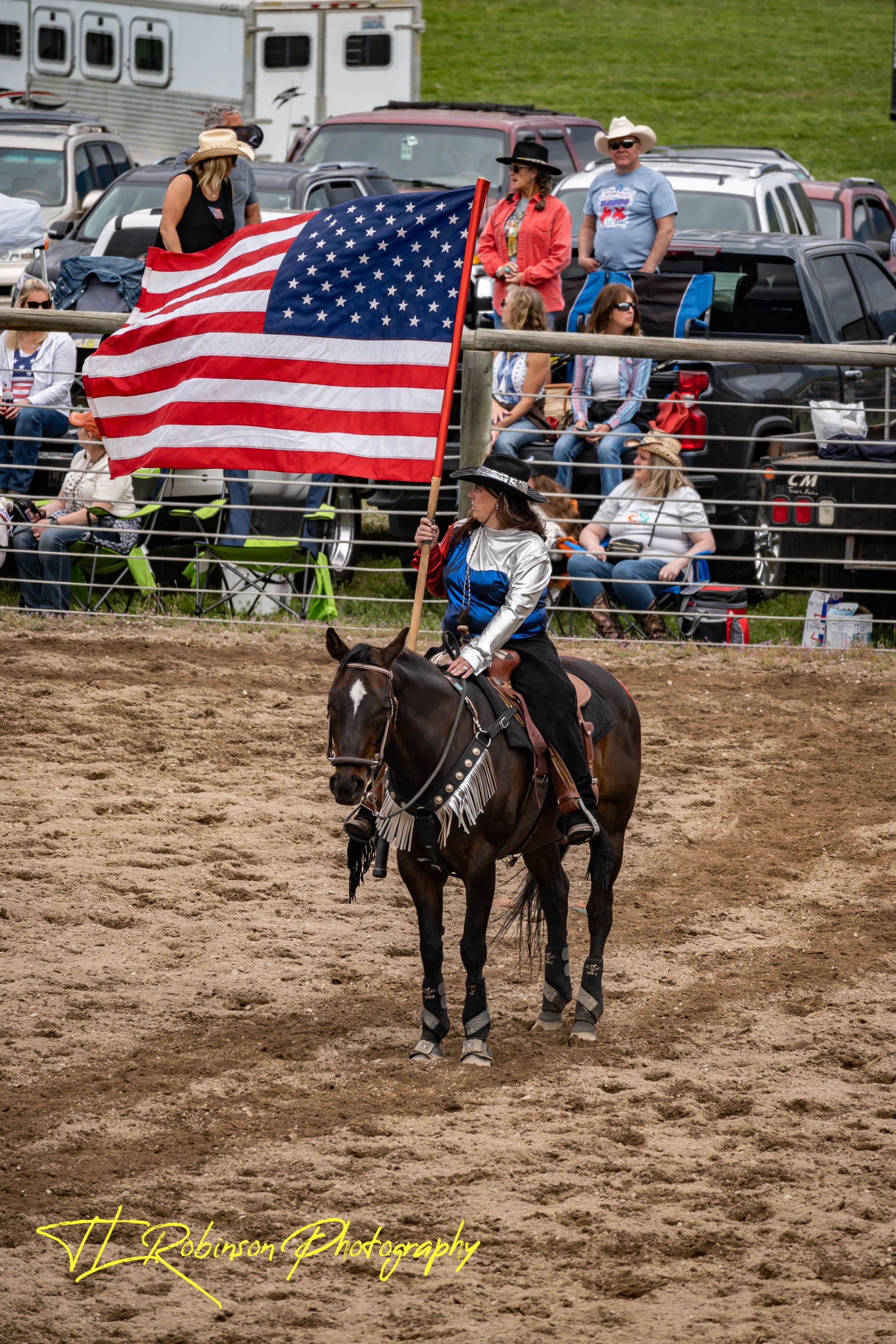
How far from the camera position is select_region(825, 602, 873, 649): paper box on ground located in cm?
1060

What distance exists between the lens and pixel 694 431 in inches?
444

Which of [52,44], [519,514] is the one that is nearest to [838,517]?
[519,514]

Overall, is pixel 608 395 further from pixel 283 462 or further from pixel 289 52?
pixel 289 52

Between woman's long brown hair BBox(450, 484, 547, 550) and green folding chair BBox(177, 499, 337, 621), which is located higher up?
woman's long brown hair BBox(450, 484, 547, 550)

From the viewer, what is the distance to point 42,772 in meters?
8.45

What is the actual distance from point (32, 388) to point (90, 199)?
8683 millimetres

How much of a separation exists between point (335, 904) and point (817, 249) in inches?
304

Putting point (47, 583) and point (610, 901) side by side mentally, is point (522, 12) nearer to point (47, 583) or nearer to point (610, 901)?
point (47, 583)

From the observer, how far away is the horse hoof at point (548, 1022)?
608cm

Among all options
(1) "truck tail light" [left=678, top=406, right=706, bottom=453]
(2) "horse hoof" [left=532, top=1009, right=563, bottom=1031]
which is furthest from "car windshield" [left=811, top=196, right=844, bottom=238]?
(2) "horse hoof" [left=532, top=1009, right=563, bottom=1031]

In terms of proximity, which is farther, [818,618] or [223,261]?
[818,618]

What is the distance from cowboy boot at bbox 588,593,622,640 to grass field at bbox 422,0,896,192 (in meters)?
24.3

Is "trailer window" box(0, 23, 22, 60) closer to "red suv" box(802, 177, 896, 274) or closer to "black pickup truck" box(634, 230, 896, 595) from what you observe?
"red suv" box(802, 177, 896, 274)

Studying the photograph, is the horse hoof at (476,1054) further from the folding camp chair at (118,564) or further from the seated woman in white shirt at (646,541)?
the folding camp chair at (118,564)
